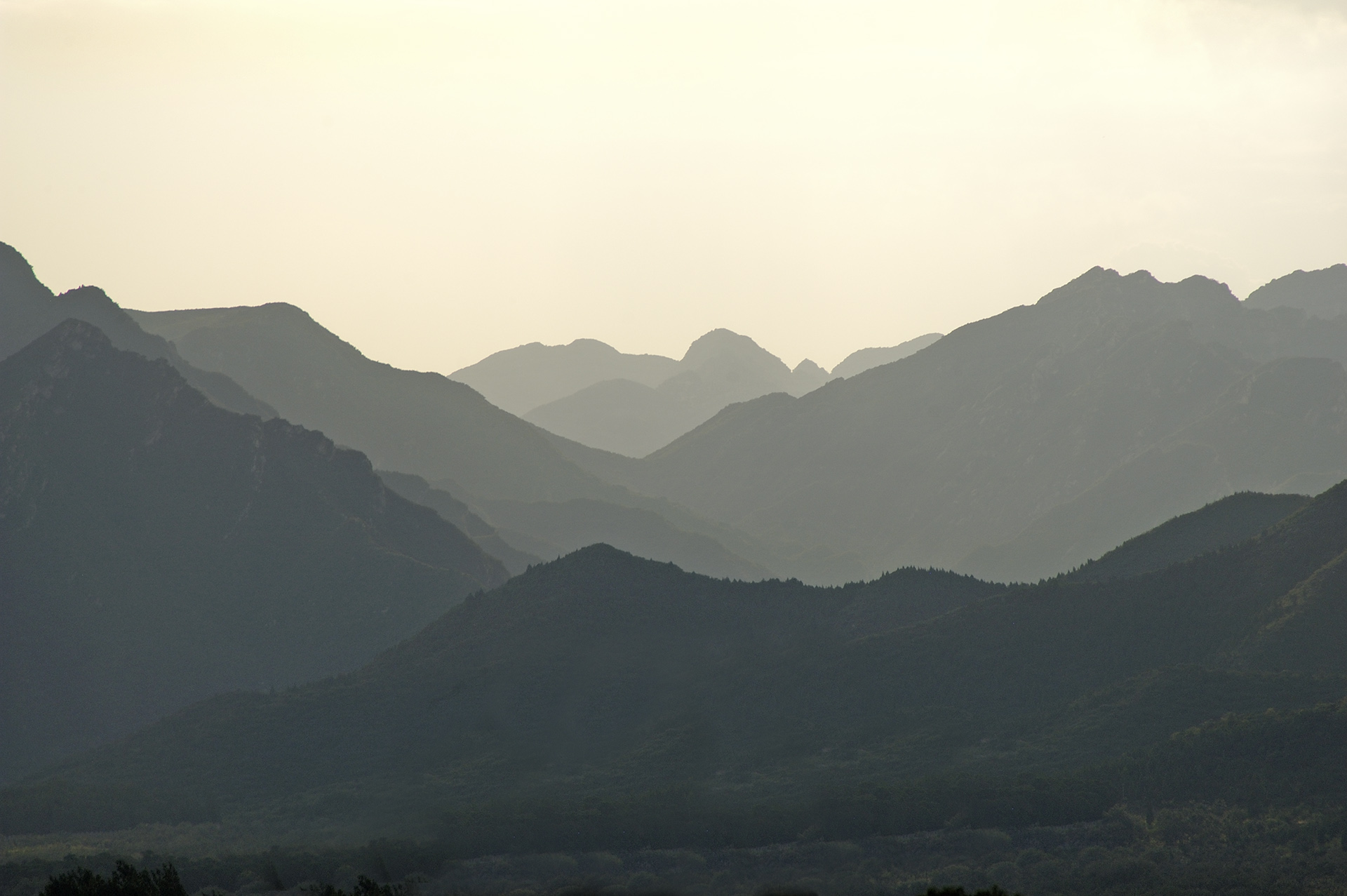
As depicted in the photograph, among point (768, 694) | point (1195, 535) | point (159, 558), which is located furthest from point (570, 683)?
point (1195, 535)

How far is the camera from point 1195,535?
5940 inches

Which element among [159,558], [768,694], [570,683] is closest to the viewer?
[768,694]

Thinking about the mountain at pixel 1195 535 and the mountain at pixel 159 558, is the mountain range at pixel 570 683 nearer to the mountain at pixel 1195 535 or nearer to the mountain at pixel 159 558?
the mountain at pixel 159 558

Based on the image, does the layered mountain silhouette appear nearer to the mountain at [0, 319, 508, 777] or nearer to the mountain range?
the mountain range

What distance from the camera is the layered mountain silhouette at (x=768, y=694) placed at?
10688cm

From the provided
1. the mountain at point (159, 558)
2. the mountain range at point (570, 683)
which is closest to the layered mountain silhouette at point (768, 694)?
the mountain range at point (570, 683)

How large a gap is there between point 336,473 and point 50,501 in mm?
41126

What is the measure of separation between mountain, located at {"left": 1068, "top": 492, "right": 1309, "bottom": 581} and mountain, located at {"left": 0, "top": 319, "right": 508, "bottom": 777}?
8797cm

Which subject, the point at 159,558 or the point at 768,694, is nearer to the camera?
the point at 768,694

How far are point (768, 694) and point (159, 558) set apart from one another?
9350 centimetres

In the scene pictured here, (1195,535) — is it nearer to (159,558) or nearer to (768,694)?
(768,694)

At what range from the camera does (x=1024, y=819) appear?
3546 inches

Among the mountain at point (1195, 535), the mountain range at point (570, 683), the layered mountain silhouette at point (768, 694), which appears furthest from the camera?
the mountain at point (1195, 535)

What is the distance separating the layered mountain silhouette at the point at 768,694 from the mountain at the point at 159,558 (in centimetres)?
2688
